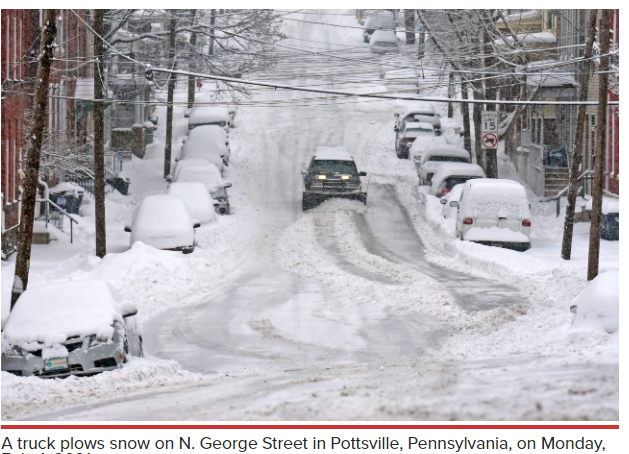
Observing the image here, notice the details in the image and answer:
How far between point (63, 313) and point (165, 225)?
11081 millimetres

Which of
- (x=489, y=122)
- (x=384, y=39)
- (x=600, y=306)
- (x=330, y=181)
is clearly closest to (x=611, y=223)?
(x=489, y=122)

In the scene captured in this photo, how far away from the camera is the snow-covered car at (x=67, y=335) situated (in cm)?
1255

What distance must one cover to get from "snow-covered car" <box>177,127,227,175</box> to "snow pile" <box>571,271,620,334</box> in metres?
25.4

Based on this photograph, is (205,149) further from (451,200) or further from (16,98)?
(451,200)

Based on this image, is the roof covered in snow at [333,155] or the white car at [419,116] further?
the white car at [419,116]

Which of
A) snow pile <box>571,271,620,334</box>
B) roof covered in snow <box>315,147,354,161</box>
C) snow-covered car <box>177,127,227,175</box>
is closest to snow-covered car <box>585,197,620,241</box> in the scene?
roof covered in snow <box>315,147,354,161</box>

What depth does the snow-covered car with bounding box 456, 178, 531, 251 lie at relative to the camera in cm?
2503

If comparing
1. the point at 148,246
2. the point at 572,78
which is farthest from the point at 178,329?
the point at 572,78

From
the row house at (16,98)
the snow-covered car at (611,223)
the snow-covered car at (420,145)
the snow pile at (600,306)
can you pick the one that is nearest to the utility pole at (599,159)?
the snow pile at (600,306)

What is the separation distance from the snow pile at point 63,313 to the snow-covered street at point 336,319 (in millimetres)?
739

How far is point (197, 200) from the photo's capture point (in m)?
28.0

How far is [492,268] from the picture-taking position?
22.6 metres

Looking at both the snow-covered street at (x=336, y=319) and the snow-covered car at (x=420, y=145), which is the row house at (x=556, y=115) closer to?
the snow-covered street at (x=336, y=319)

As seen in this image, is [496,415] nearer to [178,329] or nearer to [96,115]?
[178,329]
